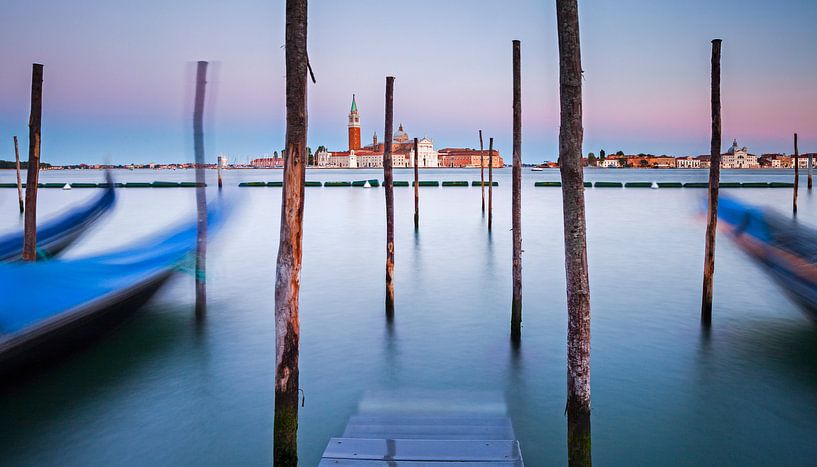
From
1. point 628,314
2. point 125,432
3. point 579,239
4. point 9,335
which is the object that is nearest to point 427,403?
point 125,432

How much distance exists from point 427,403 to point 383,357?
6.15 ft

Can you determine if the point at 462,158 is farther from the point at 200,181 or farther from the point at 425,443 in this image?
the point at 425,443

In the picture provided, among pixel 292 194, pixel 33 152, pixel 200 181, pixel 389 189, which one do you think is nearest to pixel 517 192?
A: pixel 389 189

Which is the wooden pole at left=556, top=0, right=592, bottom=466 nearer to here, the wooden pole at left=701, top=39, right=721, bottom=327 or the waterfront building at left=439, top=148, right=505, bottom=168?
the wooden pole at left=701, top=39, right=721, bottom=327

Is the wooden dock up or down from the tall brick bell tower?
down

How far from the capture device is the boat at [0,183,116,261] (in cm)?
1182

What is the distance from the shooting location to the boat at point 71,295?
6602mm

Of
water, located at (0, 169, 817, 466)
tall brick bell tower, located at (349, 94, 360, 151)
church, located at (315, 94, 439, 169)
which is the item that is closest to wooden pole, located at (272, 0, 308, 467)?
water, located at (0, 169, 817, 466)

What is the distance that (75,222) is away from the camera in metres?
13.1

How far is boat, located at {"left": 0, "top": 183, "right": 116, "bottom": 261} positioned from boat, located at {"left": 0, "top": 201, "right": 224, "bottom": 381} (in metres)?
2.77

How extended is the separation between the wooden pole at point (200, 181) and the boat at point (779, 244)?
8.60 metres

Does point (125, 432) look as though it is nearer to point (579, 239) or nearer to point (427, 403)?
point (427, 403)

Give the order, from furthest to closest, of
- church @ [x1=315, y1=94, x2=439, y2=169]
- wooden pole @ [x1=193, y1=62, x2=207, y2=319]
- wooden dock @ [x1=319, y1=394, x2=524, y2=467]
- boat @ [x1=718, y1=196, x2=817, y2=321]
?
1. church @ [x1=315, y1=94, x2=439, y2=169]
2. wooden pole @ [x1=193, y1=62, x2=207, y2=319]
3. boat @ [x1=718, y1=196, x2=817, y2=321]
4. wooden dock @ [x1=319, y1=394, x2=524, y2=467]

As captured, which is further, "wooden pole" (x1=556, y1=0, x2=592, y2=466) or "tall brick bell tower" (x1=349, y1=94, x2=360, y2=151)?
"tall brick bell tower" (x1=349, y1=94, x2=360, y2=151)
